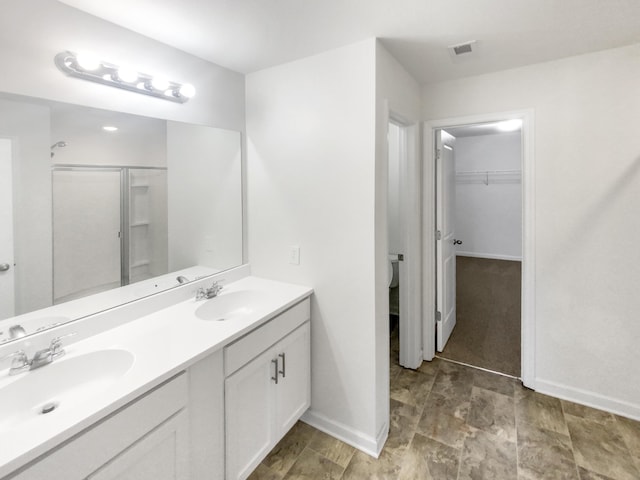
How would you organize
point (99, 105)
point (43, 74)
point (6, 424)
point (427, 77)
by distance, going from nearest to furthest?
point (6, 424) → point (43, 74) → point (99, 105) → point (427, 77)

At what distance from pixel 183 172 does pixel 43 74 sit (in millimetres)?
747

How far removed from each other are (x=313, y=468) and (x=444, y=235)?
2.05 m

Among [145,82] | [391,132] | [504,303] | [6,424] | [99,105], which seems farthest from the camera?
[504,303]

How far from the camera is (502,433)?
1.93 metres

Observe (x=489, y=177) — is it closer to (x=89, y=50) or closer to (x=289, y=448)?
(x=289, y=448)

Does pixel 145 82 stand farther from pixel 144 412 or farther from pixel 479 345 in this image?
pixel 479 345

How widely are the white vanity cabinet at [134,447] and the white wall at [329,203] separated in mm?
952

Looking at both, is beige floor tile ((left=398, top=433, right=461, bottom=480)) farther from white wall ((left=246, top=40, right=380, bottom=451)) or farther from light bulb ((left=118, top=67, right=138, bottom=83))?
light bulb ((left=118, top=67, right=138, bottom=83))

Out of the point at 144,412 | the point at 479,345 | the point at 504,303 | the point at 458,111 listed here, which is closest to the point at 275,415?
the point at 144,412

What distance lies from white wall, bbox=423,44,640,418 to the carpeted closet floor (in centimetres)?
52

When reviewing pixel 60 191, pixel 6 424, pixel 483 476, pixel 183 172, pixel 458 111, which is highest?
pixel 458 111

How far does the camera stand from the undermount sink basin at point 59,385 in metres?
1.06

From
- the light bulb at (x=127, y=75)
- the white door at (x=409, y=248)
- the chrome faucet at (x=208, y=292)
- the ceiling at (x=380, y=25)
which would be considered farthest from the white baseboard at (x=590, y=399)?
the light bulb at (x=127, y=75)

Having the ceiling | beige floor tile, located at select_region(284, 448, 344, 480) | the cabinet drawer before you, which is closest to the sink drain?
the cabinet drawer
